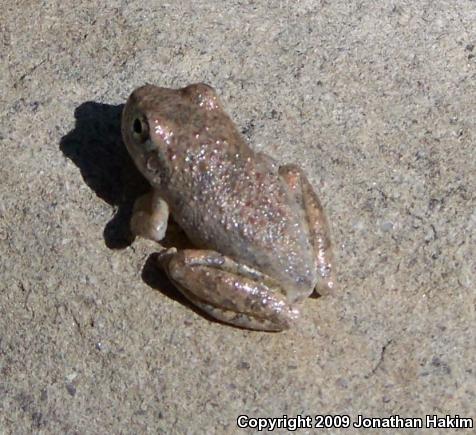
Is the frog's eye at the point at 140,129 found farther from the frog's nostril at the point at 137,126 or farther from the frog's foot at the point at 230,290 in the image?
the frog's foot at the point at 230,290

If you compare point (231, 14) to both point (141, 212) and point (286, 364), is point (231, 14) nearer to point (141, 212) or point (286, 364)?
point (141, 212)

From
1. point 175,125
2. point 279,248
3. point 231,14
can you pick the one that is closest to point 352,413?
point 279,248

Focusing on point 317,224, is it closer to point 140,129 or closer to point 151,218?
point 151,218

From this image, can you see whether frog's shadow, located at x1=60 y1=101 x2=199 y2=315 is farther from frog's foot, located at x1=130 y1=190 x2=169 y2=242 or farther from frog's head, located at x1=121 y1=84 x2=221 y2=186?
frog's head, located at x1=121 y1=84 x2=221 y2=186

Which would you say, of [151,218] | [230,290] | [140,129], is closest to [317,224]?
[230,290]

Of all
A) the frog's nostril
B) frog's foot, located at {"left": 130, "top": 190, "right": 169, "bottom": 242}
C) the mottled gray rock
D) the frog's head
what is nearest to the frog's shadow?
the mottled gray rock

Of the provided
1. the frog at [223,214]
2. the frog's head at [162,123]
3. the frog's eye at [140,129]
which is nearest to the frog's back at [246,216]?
the frog at [223,214]

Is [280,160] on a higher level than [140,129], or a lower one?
lower
